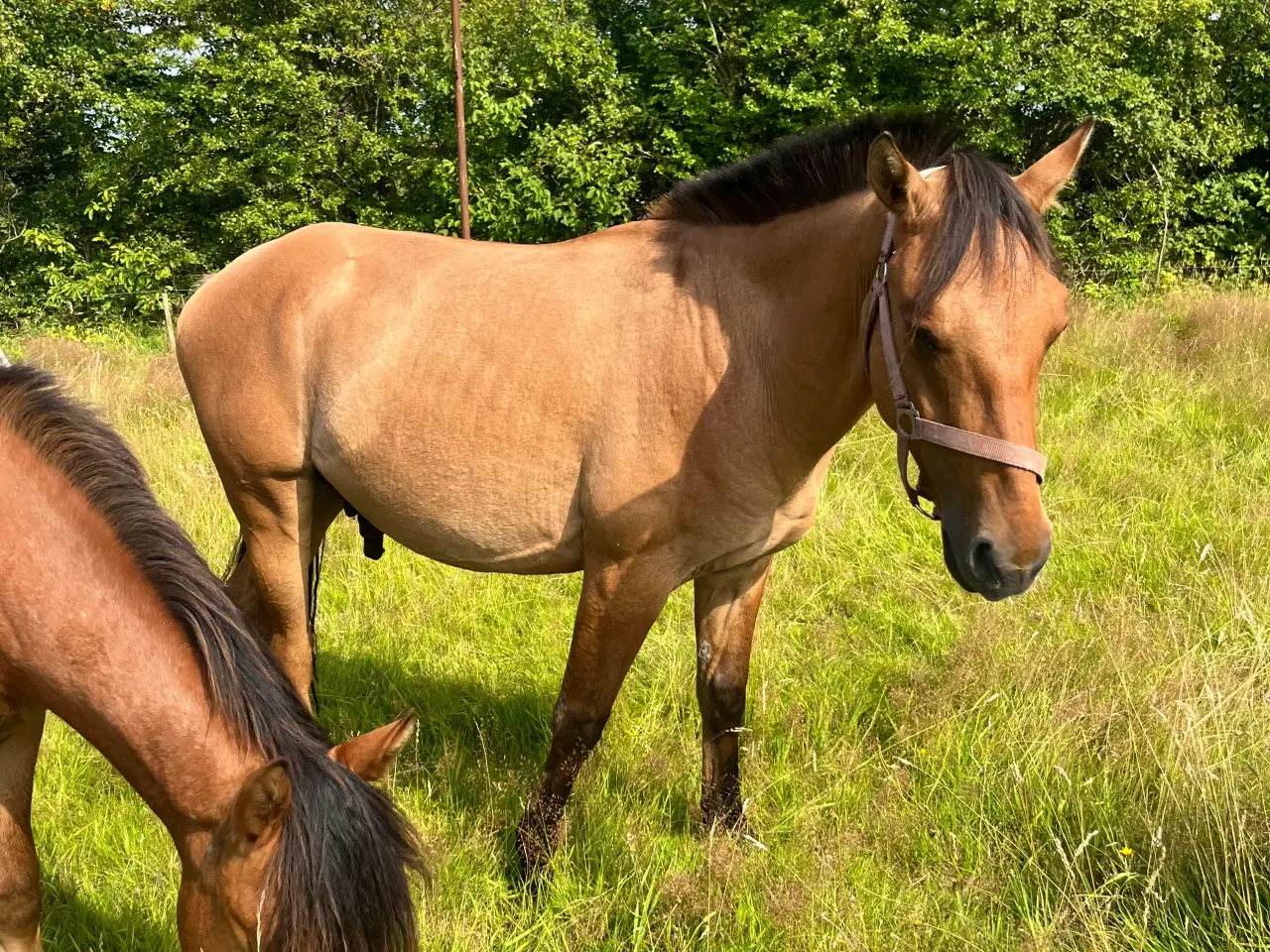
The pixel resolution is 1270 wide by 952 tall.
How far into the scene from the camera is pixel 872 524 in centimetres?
450

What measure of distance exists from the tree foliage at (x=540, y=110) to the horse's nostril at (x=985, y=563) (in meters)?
11.7

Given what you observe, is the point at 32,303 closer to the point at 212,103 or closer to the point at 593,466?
the point at 212,103

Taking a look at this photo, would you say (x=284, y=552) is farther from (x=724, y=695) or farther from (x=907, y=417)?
(x=907, y=417)

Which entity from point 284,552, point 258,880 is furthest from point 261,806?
point 284,552

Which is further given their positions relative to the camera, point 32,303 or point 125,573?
point 32,303

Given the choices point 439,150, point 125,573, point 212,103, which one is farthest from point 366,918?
point 212,103

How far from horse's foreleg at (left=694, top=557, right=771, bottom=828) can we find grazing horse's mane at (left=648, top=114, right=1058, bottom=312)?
1.09m

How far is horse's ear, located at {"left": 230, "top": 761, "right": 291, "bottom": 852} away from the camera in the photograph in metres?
1.26

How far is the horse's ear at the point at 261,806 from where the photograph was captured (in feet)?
4.12

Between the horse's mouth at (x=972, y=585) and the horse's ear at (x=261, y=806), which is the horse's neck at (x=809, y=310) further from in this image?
the horse's ear at (x=261, y=806)

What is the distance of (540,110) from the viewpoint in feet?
48.2

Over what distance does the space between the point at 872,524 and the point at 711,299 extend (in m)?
2.51

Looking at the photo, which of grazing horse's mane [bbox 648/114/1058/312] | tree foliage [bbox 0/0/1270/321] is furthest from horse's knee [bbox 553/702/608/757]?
tree foliage [bbox 0/0/1270/321]

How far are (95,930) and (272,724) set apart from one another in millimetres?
1383
